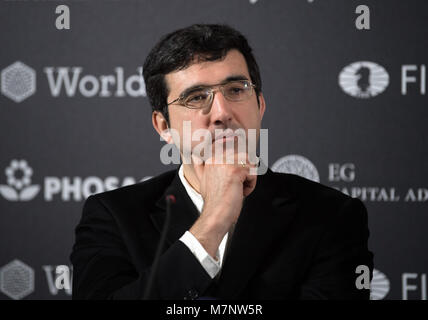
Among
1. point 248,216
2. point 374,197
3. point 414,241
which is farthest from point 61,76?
point 414,241

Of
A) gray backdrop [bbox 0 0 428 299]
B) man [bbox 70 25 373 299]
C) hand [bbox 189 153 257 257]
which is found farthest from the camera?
gray backdrop [bbox 0 0 428 299]

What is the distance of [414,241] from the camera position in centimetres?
265

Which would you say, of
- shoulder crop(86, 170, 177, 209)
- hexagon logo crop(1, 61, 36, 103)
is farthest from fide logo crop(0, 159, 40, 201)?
shoulder crop(86, 170, 177, 209)

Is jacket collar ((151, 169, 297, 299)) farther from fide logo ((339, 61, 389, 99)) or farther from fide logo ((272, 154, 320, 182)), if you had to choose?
fide logo ((339, 61, 389, 99))

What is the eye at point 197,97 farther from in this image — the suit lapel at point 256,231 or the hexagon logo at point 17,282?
the hexagon logo at point 17,282

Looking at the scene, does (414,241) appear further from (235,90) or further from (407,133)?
(235,90)

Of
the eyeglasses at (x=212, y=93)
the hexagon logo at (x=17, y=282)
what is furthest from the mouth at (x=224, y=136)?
the hexagon logo at (x=17, y=282)

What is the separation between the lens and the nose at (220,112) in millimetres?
1910

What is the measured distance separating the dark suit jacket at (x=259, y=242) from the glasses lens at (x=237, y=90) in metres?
0.42

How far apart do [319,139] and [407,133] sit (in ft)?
1.67

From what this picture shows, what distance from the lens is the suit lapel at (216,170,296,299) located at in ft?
6.14

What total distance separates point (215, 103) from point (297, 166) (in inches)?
36.8

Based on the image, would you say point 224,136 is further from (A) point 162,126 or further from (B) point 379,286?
(B) point 379,286

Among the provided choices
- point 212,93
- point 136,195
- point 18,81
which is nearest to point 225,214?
point 212,93
